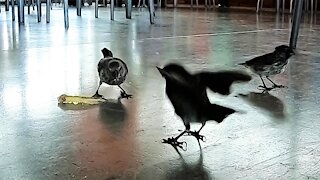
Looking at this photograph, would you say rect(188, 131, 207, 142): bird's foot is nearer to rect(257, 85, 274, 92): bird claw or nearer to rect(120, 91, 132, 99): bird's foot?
rect(120, 91, 132, 99): bird's foot

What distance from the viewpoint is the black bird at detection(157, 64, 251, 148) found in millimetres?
811

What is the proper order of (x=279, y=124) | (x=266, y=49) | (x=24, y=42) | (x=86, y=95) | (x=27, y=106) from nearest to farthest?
(x=279, y=124)
(x=27, y=106)
(x=86, y=95)
(x=266, y=49)
(x=24, y=42)

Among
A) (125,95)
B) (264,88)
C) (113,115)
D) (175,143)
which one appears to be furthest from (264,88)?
(175,143)

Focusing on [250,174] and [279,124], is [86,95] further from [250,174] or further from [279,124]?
[250,174]

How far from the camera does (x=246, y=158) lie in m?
0.73

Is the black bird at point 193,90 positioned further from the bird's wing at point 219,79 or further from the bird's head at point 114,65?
the bird's head at point 114,65

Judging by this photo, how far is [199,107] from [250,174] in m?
0.19

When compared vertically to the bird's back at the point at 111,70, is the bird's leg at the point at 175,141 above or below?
below

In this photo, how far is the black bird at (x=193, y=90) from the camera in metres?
0.81

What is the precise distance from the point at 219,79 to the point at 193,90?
52mm

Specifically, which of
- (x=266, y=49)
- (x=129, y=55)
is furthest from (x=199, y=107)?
(x=266, y=49)

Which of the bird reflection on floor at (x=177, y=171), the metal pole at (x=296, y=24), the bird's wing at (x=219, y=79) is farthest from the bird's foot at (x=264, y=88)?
the metal pole at (x=296, y=24)

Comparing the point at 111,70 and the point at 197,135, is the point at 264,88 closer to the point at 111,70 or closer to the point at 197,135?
the point at 111,70

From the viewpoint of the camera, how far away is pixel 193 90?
811mm
